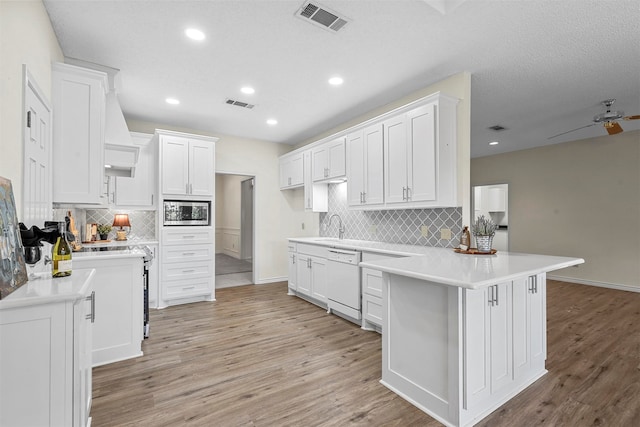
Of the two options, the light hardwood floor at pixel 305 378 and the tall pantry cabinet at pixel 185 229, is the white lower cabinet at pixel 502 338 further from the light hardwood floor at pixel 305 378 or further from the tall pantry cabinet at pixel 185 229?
the tall pantry cabinet at pixel 185 229

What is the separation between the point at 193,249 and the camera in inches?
177

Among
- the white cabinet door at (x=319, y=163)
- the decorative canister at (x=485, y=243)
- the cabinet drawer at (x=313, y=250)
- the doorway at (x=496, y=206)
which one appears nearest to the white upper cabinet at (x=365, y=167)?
the white cabinet door at (x=319, y=163)

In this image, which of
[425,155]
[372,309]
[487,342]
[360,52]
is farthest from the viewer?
[372,309]

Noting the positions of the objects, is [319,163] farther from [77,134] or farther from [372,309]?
[77,134]

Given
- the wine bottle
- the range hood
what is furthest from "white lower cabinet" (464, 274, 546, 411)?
the range hood

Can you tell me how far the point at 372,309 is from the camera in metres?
3.21

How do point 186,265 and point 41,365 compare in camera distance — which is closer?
point 41,365

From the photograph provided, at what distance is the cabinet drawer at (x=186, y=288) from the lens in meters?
4.29

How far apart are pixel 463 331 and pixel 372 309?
4.93ft

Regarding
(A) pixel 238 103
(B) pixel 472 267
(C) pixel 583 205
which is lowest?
(B) pixel 472 267

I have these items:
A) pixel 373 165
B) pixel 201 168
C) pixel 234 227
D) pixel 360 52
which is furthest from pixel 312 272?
pixel 234 227

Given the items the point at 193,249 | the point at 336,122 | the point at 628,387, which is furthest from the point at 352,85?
the point at 628,387

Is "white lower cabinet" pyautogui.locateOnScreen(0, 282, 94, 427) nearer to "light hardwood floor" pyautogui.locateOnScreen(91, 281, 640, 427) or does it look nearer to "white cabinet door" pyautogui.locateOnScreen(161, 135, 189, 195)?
"light hardwood floor" pyautogui.locateOnScreen(91, 281, 640, 427)

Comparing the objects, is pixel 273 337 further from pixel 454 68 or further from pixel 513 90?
pixel 513 90
